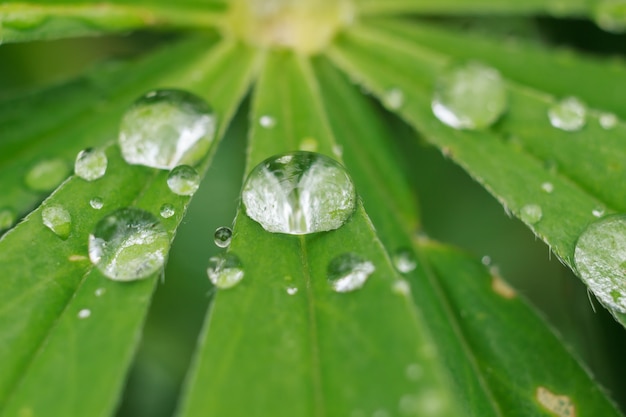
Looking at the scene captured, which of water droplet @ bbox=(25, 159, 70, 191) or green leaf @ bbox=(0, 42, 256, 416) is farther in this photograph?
water droplet @ bbox=(25, 159, 70, 191)

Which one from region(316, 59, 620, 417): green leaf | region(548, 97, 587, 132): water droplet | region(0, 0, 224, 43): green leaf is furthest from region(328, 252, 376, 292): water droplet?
region(0, 0, 224, 43): green leaf

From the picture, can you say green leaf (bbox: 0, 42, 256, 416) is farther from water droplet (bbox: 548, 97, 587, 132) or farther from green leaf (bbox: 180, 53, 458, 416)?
water droplet (bbox: 548, 97, 587, 132)

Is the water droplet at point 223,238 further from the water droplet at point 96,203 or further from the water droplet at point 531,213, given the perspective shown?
the water droplet at point 531,213

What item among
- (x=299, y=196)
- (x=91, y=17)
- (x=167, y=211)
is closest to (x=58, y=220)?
(x=167, y=211)

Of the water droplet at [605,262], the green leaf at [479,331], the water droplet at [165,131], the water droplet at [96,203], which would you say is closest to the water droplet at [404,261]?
the green leaf at [479,331]

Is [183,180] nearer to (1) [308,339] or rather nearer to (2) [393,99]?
(1) [308,339]

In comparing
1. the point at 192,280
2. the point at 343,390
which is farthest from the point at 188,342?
the point at 343,390
